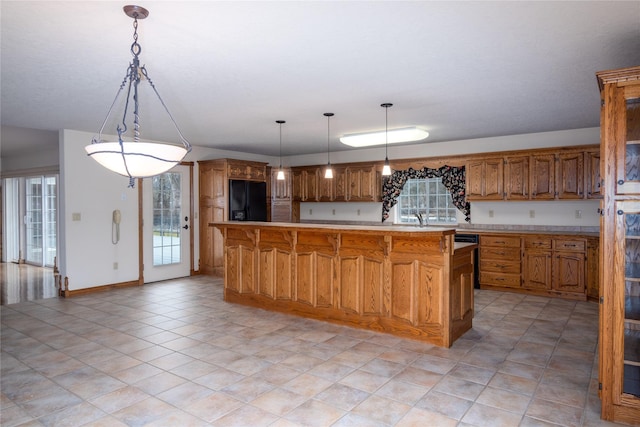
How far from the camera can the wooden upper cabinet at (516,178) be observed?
6.07 metres

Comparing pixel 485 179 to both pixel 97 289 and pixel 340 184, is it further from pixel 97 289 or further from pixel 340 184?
pixel 97 289

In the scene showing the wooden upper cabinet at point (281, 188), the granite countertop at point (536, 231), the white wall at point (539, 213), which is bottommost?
the granite countertop at point (536, 231)

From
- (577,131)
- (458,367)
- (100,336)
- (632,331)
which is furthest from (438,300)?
(577,131)

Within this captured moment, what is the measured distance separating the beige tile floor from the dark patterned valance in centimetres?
234

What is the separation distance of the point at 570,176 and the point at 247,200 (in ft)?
17.3

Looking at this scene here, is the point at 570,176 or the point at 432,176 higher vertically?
the point at 432,176

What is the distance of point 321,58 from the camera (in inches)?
119

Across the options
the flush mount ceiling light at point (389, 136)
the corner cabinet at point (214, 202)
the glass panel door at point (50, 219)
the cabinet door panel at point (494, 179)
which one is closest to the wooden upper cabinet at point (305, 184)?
the corner cabinet at point (214, 202)

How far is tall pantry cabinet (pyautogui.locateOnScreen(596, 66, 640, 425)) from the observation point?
2441mm

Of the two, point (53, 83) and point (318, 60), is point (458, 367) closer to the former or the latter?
point (318, 60)

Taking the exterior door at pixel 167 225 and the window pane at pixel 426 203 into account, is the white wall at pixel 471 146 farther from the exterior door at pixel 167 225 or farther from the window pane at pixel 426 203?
the exterior door at pixel 167 225

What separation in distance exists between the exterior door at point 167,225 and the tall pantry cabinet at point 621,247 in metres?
6.33

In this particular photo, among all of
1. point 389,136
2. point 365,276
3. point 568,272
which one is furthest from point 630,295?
point 568,272

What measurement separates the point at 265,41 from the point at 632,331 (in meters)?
2.95
